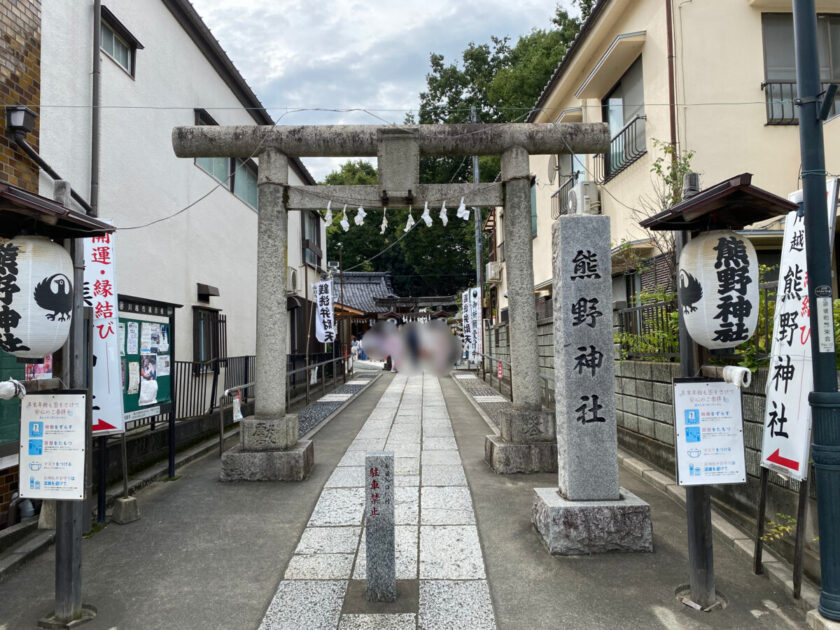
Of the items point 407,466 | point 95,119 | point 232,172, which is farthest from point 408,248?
point 407,466

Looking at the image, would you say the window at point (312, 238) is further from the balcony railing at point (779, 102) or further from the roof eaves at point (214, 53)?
the balcony railing at point (779, 102)

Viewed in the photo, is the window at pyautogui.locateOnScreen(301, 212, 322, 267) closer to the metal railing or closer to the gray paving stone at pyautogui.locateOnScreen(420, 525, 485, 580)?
the metal railing

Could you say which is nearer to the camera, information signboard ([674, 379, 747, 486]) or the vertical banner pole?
information signboard ([674, 379, 747, 486])

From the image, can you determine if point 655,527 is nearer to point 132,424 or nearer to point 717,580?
point 717,580

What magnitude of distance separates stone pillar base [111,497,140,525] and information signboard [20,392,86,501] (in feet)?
7.36

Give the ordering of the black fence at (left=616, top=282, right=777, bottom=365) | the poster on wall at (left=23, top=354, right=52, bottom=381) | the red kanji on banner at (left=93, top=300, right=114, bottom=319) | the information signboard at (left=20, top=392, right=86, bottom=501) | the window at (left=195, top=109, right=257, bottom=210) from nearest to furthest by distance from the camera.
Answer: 1. the information signboard at (left=20, top=392, right=86, bottom=501)
2. the black fence at (left=616, top=282, right=777, bottom=365)
3. the poster on wall at (left=23, top=354, right=52, bottom=381)
4. the red kanji on banner at (left=93, top=300, right=114, bottom=319)
5. the window at (left=195, top=109, right=257, bottom=210)

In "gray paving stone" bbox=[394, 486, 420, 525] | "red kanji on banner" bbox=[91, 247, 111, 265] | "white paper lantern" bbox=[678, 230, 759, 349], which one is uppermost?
"red kanji on banner" bbox=[91, 247, 111, 265]

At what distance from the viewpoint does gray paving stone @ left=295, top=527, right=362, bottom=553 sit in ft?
16.7

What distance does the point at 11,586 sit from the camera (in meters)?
4.46

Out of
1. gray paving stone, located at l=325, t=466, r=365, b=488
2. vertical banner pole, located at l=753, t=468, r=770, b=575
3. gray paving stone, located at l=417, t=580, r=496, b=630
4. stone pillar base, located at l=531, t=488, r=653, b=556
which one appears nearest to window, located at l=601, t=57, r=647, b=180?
vertical banner pole, located at l=753, t=468, r=770, b=575

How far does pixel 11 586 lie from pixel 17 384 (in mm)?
2183

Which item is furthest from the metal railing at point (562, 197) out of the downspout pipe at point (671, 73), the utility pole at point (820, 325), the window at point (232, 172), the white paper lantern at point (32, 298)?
the white paper lantern at point (32, 298)

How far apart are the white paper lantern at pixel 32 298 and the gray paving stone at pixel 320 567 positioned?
9.25 ft

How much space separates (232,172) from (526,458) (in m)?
12.2
